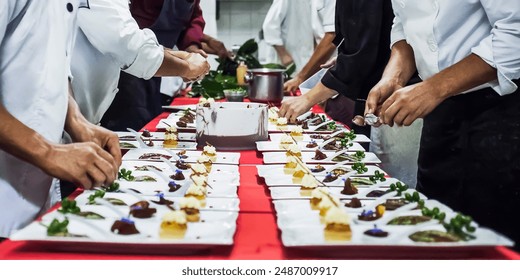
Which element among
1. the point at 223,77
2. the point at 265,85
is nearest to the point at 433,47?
the point at 265,85

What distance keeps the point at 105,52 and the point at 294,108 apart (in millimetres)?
661

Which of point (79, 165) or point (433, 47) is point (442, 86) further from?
point (79, 165)

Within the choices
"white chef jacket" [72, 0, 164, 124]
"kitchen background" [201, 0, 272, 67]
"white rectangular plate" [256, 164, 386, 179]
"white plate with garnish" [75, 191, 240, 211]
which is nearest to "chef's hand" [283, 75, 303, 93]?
"white chef jacket" [72, 0, 164, 124]

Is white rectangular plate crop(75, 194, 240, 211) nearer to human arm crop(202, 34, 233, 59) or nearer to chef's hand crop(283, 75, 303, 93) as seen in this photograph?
chef's hand crop(283, 75, 303, 93)

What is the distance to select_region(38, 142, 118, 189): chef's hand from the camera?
943 millimetres

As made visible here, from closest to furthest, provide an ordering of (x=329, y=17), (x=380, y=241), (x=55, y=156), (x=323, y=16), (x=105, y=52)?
(x=380, y=241) < (x=55, y=156) < (x=105, y=52) < (x=329, y=17) < (x=323, y=16)

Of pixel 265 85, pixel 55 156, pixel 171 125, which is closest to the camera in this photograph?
pixel 55 156

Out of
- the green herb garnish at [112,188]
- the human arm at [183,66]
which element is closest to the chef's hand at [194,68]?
the human arm at [183,66]

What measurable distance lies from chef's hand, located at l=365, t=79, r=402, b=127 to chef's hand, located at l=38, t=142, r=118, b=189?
603 mm

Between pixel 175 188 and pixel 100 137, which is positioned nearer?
pixel 175 188

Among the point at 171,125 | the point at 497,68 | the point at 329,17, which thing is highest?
the point at 329,17

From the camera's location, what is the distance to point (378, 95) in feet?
4.40
